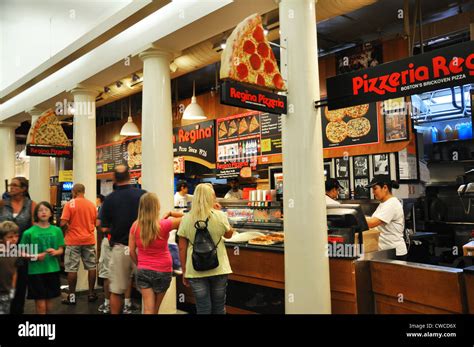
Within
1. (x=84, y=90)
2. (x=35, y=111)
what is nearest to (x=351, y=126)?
(x=84, y=90)

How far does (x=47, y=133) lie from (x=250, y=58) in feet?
15.3

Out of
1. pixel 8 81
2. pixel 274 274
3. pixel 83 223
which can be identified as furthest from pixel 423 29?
pixel 8 81

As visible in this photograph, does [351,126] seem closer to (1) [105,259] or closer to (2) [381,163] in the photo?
(2) [381,163]

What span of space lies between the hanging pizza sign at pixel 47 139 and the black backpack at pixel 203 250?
442cm

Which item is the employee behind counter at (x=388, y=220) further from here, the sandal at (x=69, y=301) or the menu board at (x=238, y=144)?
the sandal at (x=69, y=301)

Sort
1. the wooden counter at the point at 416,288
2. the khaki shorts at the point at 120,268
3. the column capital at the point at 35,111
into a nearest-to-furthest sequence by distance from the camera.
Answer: the wooden counter at the point at 416,288 → the khaki shorts at the point at 120,268 → the column capital at the point at 35,111

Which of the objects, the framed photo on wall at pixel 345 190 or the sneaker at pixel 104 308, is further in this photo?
the framed photo on wall at pixel 345 190

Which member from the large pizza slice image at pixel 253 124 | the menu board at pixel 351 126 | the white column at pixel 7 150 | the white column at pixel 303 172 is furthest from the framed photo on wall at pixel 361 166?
the white column at pixel 7 150

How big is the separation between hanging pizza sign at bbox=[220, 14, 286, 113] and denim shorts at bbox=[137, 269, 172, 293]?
166cm

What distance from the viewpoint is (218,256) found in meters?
3.68

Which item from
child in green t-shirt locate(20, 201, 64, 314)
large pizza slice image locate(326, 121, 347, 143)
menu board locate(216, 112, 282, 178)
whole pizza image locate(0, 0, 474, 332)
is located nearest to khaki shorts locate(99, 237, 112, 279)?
whole pizza image locate(0, 0, 474, 332)

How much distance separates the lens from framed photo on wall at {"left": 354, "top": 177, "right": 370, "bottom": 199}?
6805mm

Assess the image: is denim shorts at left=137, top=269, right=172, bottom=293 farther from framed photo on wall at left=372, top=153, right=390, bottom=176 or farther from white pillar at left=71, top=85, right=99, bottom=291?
framed photo on wall at left=372, top=153, right=390, bottom=176

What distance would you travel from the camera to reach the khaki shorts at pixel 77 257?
5789mm
